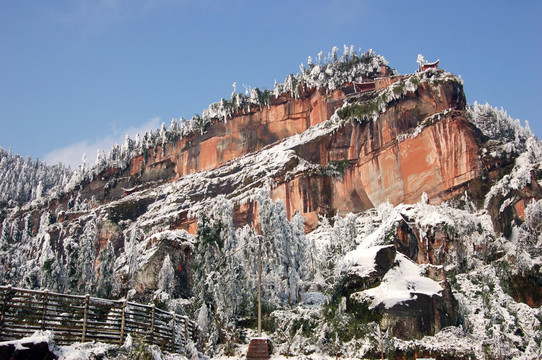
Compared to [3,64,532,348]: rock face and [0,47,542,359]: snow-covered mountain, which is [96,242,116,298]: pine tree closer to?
[0,47,542,359]: snow-covered mountain

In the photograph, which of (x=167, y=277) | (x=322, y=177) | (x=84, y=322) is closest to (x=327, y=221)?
(x=322, y=177)

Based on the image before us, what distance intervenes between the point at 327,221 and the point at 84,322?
2563 inches

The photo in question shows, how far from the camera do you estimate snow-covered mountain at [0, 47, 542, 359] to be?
3594 cm

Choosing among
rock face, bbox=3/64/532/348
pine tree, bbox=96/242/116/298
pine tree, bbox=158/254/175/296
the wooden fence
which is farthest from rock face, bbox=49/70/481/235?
the wooden fence

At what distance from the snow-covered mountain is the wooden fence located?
48.9ft

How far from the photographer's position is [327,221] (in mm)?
78500

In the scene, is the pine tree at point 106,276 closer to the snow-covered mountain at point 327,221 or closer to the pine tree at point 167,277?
the snow-covered mountain at point 327,221

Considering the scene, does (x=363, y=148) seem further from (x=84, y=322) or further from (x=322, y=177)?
(x=84, y=322)

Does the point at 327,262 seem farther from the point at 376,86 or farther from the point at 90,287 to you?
the point at 376,86

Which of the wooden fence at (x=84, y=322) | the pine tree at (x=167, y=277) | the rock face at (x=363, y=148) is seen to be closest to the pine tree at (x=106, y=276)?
the pine tree at (x=167, y=277)

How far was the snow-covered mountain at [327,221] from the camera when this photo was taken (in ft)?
118

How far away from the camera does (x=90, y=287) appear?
4984 centimetres

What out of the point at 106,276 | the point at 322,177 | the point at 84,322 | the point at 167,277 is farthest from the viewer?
the point at 322,177

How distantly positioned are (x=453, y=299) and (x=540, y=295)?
39.9ft
